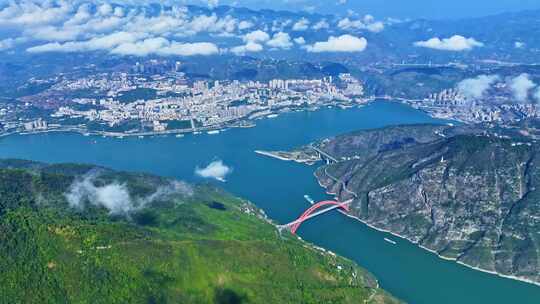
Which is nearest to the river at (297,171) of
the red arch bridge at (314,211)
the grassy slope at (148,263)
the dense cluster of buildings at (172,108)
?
the red arch bridge at (314,211)

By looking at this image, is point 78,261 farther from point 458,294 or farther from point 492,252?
point 492,252

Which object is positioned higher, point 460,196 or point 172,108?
point 460,196

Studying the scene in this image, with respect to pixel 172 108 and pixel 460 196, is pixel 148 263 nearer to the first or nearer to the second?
pixel 460 196

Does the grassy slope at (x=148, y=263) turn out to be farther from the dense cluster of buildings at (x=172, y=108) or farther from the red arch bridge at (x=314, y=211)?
the dense cluster of buildings at (x=172, y=108)

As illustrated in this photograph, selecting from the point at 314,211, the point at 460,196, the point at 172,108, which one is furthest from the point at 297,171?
the point at 172,108

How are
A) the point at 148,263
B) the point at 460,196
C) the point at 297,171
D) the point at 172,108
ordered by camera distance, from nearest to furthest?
1. the point at 148,263
2. the point at 460,196
3. the point at 297,171
4. the point at 172,108

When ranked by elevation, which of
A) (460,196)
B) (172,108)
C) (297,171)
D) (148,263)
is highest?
(148,263)
